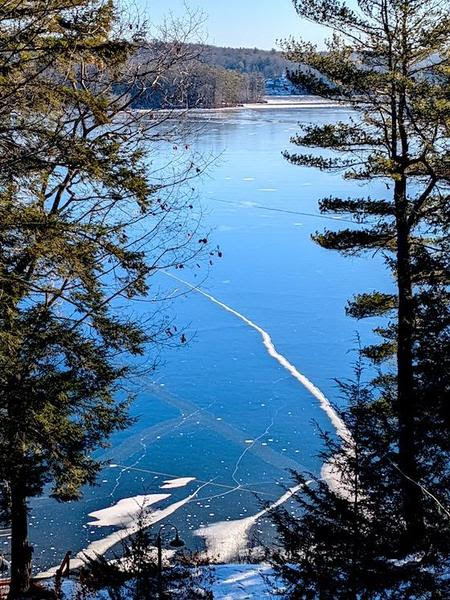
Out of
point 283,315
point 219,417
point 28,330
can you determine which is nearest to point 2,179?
point 28,330

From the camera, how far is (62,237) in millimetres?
6699

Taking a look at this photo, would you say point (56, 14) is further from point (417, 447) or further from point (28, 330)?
point (417, 447)

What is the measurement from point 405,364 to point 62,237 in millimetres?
4562

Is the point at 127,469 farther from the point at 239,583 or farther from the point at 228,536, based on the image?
the point at 239,583

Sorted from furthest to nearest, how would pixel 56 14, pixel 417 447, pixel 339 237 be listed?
pixel 339 237
pixel 56 14
pixel 417 447

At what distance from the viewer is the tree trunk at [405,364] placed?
19.8 ft

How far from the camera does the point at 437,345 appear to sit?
22.2 ft

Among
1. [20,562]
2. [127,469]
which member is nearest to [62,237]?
[20,562]

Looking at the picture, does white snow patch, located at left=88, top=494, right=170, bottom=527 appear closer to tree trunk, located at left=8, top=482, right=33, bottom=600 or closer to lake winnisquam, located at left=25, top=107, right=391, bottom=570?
lake winnisquam, located at left=25, top=107, right=391, bottom=570

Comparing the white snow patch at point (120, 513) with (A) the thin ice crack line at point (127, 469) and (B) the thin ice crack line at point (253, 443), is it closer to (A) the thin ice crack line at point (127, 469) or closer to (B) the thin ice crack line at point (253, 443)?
(A) the thin ice crack line at point (127, 469)

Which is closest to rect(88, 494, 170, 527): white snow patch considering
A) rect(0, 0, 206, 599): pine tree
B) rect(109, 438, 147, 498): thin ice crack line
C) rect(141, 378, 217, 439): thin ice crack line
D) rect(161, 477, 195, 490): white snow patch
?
rect(161, 477, 195, 490): white snow patch

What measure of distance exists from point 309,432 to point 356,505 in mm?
10239

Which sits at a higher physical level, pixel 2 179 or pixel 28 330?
pixel 2 179

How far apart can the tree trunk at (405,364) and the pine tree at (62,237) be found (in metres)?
2.61
